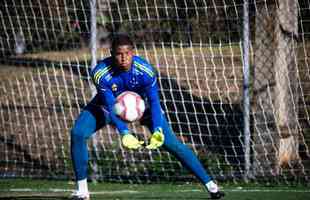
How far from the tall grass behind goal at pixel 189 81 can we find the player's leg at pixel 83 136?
2.26m

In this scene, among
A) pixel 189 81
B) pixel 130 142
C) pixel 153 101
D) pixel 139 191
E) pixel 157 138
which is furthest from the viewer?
pixel 189 81

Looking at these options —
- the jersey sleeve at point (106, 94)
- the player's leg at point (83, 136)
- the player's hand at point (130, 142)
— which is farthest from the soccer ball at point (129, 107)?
the player's leg at point (83, 136)

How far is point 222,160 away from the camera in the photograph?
34.6 ft

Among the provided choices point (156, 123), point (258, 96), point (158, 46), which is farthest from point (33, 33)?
point (156, 123)

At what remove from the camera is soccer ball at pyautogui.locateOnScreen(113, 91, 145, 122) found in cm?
745

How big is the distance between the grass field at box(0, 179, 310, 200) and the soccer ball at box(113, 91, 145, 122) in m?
1.17

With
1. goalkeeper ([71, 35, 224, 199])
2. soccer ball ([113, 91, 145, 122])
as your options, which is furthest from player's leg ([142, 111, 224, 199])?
soccer ball ([113, 91, 145, 122])

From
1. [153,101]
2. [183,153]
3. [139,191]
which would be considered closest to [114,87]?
[153,101]

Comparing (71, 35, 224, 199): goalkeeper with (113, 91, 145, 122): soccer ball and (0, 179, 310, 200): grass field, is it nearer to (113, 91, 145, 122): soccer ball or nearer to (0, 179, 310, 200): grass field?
(113, 91, 145, 122): soccer ball

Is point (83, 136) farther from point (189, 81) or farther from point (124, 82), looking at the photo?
point (189, 81)

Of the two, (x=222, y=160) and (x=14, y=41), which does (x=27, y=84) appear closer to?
(x=14, y=41)

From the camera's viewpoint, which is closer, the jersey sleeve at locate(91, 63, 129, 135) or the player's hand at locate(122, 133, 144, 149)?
the player's hand at locate(122, 133, 144, 149)

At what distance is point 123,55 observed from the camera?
7.37 m

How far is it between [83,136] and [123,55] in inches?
35.7
